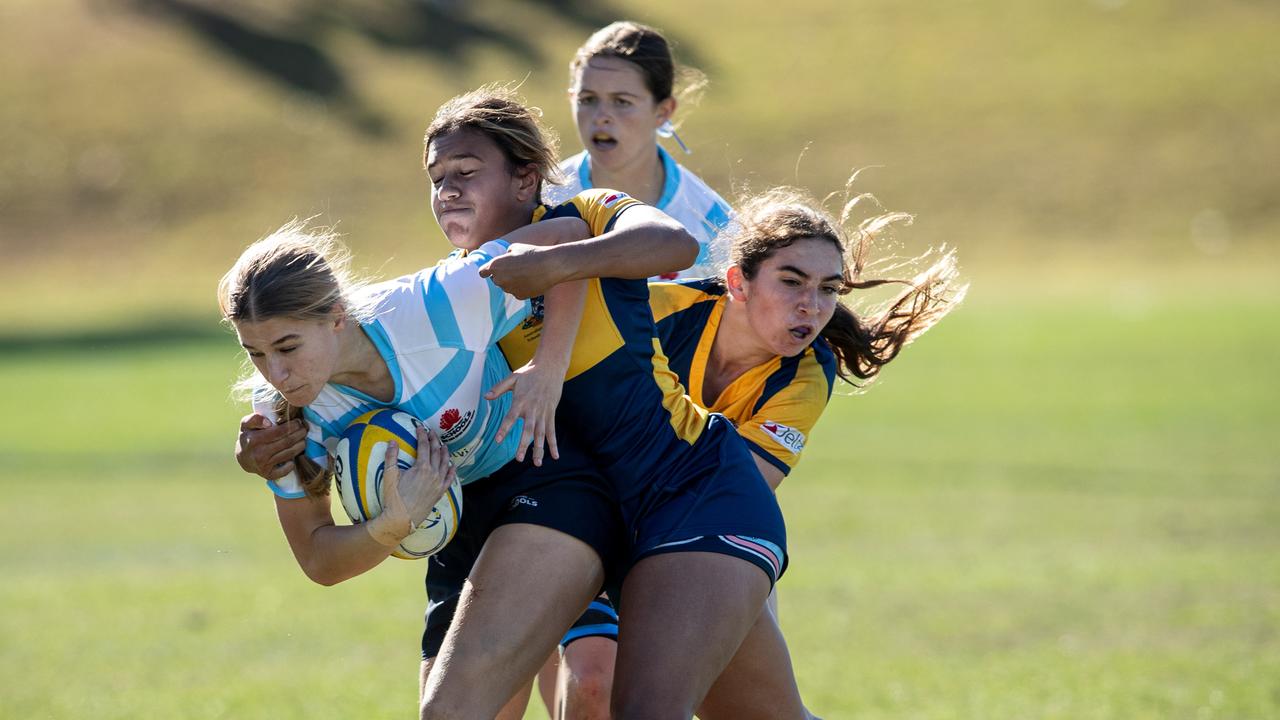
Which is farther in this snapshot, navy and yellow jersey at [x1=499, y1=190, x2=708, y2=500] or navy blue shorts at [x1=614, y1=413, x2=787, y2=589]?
navy and yellow jersey at [x1=499, y1=190, x2=708, y2=500]

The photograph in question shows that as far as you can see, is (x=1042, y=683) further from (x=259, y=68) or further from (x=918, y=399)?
(x=259, y=68)

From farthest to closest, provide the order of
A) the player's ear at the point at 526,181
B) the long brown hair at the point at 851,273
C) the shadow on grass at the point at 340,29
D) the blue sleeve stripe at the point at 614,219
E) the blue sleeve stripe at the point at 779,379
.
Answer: the shadow on grass at the point at 340,29 → the blue sleeve stripe at the point at 779,379 → the long brown hair at the point at 851,273 → the player's ear at the point at 526,181 → the blue sleeve stripe at the point at 614,219

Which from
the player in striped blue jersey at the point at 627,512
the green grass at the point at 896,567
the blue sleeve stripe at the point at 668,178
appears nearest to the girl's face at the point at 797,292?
the player in striped blue jersey at the point at 627,512

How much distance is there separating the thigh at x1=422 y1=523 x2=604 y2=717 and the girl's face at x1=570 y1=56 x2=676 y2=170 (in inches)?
102

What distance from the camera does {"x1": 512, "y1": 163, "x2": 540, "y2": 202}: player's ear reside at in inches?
176

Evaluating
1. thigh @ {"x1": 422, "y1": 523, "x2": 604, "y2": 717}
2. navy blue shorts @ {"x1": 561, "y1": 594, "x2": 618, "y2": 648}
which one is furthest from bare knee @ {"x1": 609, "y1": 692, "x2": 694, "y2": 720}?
navy blue shorts @ {"x1": 561, "y1": 594, "x2": 618, "y2": 648}

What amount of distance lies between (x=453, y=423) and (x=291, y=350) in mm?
520

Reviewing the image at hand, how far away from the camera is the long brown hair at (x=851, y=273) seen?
4793mm

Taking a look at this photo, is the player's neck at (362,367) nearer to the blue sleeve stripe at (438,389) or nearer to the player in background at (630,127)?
the blue sleeve stripe at (438,389)

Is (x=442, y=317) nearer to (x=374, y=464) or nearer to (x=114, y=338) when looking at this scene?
(x=374, y=464)

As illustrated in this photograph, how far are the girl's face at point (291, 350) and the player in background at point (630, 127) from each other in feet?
7.85

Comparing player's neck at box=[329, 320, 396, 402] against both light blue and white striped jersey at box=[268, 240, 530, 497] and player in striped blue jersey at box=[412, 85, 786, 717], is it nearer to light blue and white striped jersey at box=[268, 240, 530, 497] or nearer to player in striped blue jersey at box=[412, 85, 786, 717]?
light blue and white striped jersey at box=[268, 240, 530, 497]

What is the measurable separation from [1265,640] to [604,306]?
5.32 metres

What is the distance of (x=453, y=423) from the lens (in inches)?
163
